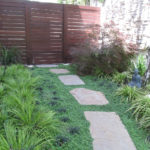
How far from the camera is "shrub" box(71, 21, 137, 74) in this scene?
3.67 m

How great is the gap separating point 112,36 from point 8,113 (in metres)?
2.83

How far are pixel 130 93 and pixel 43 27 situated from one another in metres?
3.36

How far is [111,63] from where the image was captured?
3729 mm

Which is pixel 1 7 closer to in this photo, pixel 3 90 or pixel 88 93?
pixel 3 90

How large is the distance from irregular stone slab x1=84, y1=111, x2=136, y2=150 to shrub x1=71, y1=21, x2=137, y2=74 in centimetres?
171

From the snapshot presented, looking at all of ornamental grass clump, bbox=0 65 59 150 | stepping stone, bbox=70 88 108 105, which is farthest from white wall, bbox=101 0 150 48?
ornamental grass clump, bbox=0 65 59 150

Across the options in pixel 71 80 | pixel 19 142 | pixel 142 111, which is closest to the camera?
pixel 19 142

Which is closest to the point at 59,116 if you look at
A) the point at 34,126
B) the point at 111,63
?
the point at 34,126

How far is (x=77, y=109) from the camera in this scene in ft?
7.34

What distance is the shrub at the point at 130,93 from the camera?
255 centimetres

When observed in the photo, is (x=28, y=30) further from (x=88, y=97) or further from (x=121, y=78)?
(x=88, y=97)

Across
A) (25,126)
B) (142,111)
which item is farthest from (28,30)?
(142,111)

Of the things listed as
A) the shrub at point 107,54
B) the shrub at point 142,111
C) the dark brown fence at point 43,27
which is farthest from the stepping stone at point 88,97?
the dark brown fence at point 43,27

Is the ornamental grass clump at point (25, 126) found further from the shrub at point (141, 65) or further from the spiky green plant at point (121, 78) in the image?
the shrub at point (141, 65)
